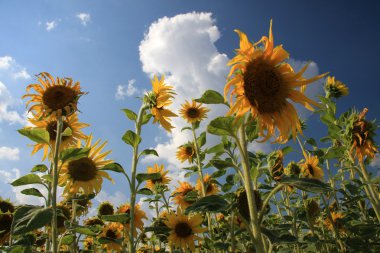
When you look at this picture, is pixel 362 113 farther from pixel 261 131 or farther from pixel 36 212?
pixel 36 212

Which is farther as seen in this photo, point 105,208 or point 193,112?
point 193,112

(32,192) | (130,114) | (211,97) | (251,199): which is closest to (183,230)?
(130,114)

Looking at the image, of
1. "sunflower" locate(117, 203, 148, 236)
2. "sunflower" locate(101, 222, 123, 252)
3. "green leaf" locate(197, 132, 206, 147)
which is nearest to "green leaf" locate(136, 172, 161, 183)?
"sunflower" locate(101, 222, 123, 252)

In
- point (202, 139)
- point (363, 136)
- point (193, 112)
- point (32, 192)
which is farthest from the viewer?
point (193, 112)

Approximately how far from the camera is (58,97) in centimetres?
403

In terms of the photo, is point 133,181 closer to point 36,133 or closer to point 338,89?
point 36,133

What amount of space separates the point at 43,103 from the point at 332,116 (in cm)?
396

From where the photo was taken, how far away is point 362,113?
4.07 m

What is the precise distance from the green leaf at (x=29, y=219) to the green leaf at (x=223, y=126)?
1314mm

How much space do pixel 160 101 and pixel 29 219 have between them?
7.16 ft

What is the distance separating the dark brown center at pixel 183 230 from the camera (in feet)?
15.5

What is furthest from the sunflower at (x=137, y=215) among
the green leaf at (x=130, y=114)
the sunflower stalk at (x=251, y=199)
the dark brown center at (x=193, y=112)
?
the sunflower stalk at (x=251, y=199)

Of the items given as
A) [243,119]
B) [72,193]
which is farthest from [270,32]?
[72,193]

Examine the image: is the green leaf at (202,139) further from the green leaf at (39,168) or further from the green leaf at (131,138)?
the green leaf at (39,168)
